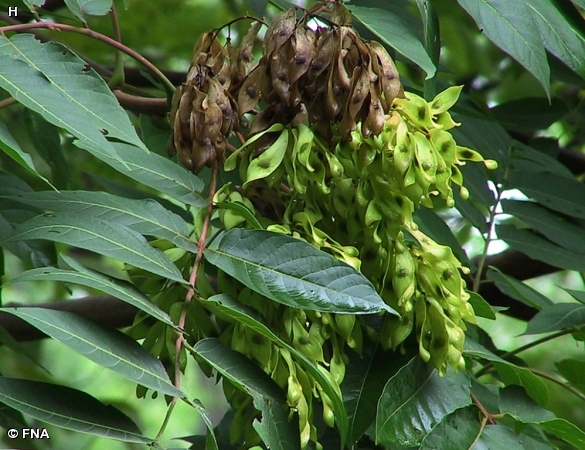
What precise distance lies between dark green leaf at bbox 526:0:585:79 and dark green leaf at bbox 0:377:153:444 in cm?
66

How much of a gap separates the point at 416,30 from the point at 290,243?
0.60 meters

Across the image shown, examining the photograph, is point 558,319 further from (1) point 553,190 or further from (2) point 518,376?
(1) point 553,190

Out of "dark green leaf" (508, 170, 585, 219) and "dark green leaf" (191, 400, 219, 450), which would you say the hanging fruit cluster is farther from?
"dark green leaf" (508, 170, 585, 219)

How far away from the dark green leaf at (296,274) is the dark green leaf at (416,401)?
154 millimetres

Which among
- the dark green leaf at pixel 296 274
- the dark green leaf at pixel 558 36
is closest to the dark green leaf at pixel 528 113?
the dark green leaf at pixel 558 36

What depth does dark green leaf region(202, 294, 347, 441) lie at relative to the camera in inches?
28.1

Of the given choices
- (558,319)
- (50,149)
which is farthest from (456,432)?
(50,149)

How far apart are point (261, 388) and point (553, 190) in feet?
2.39

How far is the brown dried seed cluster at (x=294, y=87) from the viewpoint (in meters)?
0.83

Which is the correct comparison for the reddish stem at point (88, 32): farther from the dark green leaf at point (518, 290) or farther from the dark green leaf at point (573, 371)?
the dark green leaf at point (573, 371)

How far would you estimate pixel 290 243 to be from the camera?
30.8 inches

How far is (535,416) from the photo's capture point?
0.92 meters

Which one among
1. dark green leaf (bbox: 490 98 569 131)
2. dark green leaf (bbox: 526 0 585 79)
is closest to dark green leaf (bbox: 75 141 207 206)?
dark green leaf (bbox: 526 0 585 79)

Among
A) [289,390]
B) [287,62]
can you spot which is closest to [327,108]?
[287,62]
